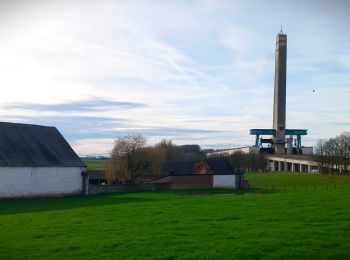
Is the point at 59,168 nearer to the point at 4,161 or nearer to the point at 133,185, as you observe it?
the point at 4,161

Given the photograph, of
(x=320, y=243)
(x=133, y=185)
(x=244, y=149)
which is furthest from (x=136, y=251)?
(x=244, y=149)

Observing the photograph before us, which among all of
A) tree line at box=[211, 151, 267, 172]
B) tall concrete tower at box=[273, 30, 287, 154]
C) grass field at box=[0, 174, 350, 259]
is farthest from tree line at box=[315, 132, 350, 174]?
grass field at box=[0, 174, 350, 259]

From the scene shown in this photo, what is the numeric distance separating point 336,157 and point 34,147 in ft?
166

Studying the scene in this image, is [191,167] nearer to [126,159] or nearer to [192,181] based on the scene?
[192,181]

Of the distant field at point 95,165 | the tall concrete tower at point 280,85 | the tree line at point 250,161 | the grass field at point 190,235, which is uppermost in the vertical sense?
the tall concrete tower at point 280,85

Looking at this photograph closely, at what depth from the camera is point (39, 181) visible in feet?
129

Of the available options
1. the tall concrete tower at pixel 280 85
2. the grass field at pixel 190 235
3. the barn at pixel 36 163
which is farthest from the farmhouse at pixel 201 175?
the grass field at pixel 190 235

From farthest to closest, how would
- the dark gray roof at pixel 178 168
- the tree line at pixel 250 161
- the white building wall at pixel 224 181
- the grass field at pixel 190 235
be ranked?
the tree line at pixel 250 161, the white building wall at pixel 224 181, the dark gray roof at pixel 178 168, the grass field at pixel 190 235

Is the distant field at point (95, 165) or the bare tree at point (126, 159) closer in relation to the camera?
the bare tree at point (126, 159)

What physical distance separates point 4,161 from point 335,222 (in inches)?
1120

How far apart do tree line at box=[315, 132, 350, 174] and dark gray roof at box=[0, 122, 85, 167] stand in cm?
4588

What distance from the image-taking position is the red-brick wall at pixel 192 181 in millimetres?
55688

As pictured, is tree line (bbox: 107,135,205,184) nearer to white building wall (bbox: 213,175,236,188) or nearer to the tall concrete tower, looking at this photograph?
white building wall (bbox: 213,175,236,188)

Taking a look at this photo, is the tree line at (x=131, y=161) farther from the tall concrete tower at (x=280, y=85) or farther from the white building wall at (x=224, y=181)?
the tall concrete tower at (x=280, y=85)
